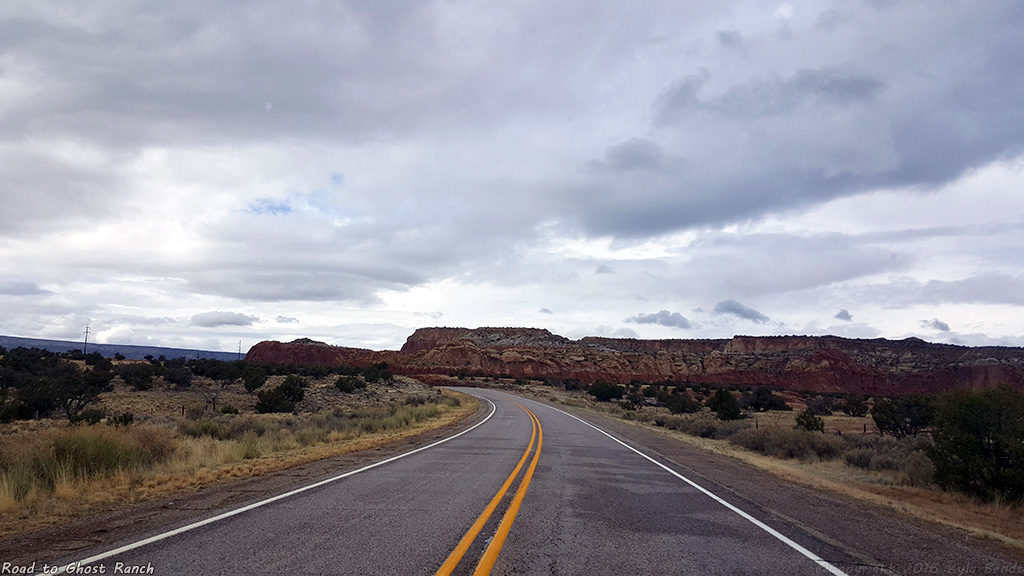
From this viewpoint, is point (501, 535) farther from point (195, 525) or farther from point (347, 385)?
point (347, 385)

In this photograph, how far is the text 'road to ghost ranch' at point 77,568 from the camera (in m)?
5.13

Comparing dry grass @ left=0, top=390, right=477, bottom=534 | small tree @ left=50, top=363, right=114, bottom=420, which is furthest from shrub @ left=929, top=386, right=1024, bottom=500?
small tree @ left=50, top=363, right=114, bottom=420

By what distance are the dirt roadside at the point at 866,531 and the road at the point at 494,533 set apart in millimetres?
191

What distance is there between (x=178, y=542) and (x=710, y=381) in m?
108

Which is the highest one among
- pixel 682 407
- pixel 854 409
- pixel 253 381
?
pixel 253 381

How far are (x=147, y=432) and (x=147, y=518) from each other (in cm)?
689

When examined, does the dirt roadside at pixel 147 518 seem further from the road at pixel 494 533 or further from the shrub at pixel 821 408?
the shrub at pixel 821 408

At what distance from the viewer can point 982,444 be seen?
12422mm

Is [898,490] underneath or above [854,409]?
above

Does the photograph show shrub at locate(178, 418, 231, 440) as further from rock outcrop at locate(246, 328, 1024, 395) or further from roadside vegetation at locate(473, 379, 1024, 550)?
rock outcrop at locate(246, 328, 1024, 395)

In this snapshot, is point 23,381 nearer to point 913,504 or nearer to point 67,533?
point 67,533

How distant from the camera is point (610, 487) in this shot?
10.7 m

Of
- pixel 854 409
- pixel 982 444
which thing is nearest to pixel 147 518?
pixel 982 444

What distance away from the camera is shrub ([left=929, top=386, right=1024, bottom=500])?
11.7 meters
